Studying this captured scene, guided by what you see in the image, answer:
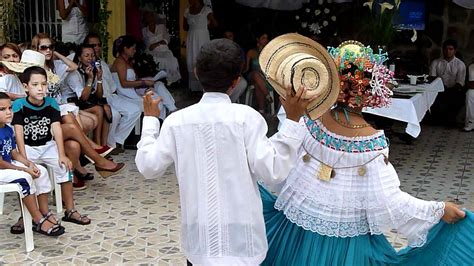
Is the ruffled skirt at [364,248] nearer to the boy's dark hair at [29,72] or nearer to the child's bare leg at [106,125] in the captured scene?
the boy's dark hair at [29,72]

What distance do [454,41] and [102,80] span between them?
523 cm

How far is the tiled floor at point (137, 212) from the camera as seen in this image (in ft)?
13.7

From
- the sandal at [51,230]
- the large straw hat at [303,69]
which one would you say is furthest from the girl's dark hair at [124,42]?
the large straw hat at [303,69]

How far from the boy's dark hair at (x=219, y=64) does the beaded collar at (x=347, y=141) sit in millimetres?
551

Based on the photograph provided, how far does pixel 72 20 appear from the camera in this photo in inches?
297

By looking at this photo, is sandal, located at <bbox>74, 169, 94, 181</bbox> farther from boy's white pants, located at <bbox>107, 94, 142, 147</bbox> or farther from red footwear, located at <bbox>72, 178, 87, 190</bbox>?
boy's white pants, located at <bbox>107, 94, 142, 147</bbox>

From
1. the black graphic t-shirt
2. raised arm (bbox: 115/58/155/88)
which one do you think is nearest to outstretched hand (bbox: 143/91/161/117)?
the black graphic t-shirt

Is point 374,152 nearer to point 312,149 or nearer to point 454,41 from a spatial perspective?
point 312,149

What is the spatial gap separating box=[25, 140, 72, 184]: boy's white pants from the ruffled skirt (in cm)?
241

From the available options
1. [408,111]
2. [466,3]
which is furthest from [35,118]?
[466,3]

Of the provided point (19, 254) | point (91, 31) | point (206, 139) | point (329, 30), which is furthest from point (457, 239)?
point (329, 30)

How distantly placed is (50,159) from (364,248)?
9.42 feet

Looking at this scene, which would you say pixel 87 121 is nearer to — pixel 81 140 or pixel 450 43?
pixel 81 140

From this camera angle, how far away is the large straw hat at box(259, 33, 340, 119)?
91.4 inches
